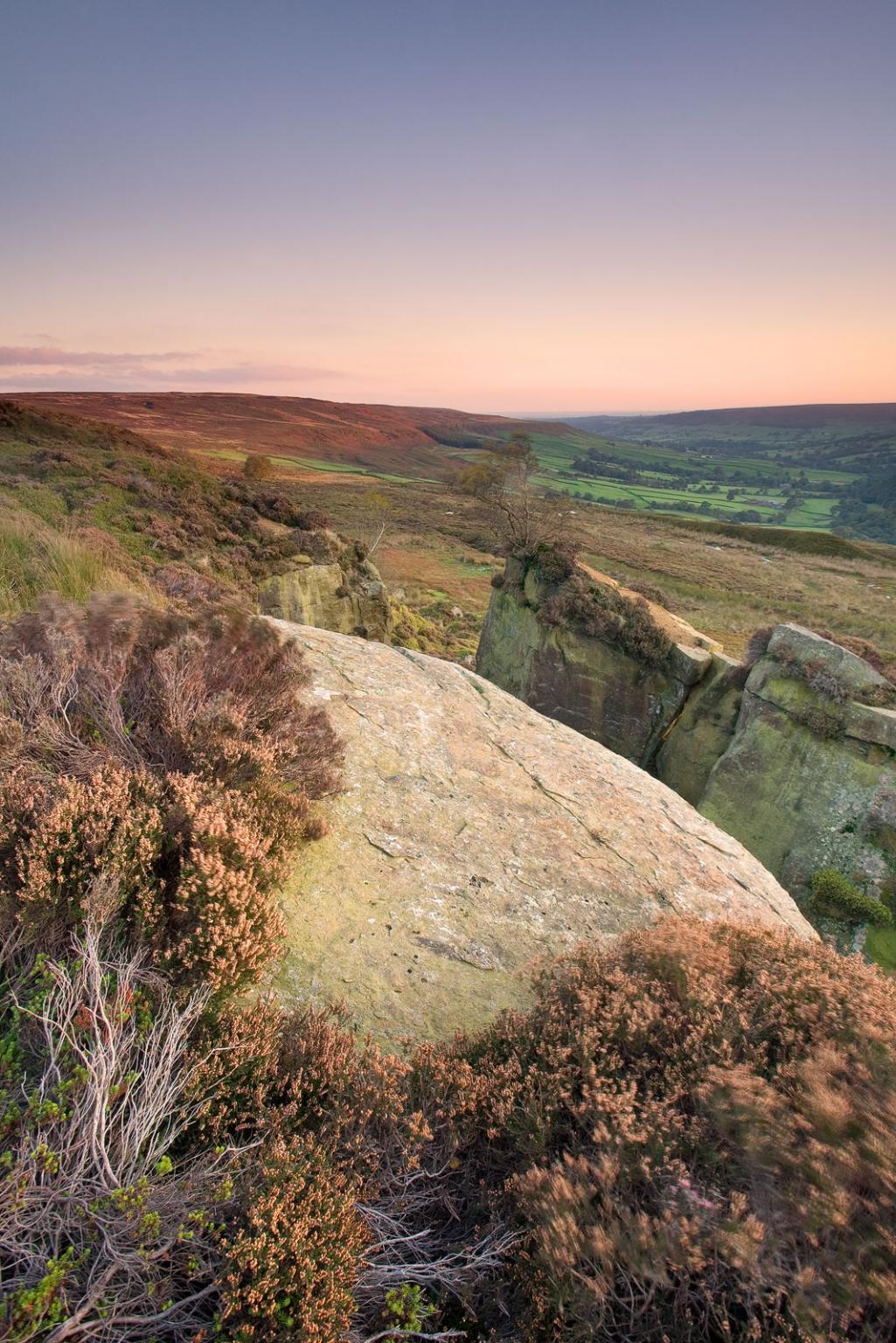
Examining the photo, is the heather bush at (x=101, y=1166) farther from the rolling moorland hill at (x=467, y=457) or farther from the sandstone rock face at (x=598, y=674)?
the rolling moorland hill at (x=467, y=457)

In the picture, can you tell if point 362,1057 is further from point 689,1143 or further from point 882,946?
point 882,946

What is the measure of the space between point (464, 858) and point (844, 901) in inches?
352

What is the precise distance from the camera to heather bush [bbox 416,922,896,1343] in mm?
2107

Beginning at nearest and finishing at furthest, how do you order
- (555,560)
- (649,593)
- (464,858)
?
1. (464,858)
2. (555,560)
3. (649,593)

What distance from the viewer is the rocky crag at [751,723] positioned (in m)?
11.4

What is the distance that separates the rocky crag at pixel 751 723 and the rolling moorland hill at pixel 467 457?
45502 mm

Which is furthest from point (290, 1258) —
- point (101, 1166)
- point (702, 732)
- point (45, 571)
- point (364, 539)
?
point (364, 539)

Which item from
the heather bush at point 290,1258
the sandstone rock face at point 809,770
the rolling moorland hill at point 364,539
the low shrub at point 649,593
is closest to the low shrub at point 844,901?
the sandstone rock face at point 809,770

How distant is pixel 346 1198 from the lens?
2.42m

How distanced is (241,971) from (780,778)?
11.8 metres

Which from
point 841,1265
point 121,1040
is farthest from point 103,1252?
point 841,1265

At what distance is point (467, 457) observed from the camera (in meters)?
95.9

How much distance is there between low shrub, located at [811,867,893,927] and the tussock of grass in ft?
40.9

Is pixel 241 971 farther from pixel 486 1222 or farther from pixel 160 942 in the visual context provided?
pixel 486 1222
